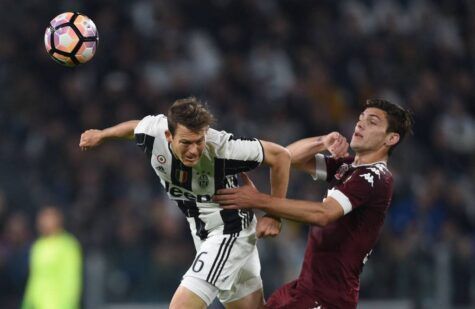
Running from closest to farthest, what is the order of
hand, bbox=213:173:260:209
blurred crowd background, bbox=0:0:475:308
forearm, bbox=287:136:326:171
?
hand, bbox=213:173:260:209 → forearm, bbox=287:136:326:171 → blurred crowd background, bbox=0:0:475:308

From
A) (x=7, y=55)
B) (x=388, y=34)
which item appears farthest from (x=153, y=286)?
(x=388, y=34)

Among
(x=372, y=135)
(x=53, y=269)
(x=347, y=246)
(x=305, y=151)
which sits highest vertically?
(x=372, y=135)

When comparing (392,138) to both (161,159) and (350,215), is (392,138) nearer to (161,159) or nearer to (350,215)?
(350,215)

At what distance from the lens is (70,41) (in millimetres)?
6086

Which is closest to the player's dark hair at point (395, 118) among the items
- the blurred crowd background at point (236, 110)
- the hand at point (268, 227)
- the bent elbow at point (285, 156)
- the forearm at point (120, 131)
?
the bent elbow at point (285, 156)

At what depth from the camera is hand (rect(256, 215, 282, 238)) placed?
5477mm

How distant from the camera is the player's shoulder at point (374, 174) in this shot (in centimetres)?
557

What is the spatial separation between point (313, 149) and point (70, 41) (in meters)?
1.61

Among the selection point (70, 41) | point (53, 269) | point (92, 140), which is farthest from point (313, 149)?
point (53, 269)

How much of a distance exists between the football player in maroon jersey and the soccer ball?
132 centimetres

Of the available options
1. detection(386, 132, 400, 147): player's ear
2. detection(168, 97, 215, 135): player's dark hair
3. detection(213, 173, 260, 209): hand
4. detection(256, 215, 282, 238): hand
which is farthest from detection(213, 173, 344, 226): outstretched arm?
detection(386, 132, 400, 147): player's ear

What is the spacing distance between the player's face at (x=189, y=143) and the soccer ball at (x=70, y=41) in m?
1.05

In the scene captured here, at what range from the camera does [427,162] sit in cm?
1189

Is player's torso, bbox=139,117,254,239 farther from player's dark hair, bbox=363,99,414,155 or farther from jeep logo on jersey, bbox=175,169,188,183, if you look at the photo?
player's dark hair, bbox=363,99,414,155
